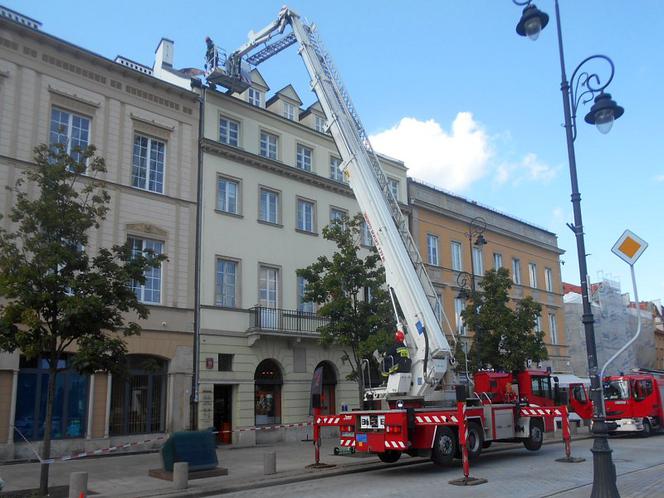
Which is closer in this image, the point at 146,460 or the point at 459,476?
the point at 459,476

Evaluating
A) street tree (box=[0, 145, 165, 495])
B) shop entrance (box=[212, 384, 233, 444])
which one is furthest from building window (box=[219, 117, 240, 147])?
street tree (box=[0, 145, 165, 495])

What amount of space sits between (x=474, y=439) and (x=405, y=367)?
2.64 meters

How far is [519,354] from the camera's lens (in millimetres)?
25953

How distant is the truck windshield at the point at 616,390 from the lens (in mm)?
25672

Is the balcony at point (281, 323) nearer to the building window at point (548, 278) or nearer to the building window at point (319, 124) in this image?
the building window at point (319, 124)

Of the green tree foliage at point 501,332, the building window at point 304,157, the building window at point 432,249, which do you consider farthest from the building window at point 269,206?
the building window at point 432,249

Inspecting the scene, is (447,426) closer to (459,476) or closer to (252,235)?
(459,476)

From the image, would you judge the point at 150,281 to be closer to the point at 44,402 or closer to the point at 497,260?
the point at 44,402

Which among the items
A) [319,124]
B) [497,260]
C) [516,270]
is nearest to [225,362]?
[319,124]

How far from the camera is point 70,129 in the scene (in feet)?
69.4

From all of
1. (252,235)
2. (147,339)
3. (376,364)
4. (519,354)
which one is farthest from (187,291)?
(519,354)

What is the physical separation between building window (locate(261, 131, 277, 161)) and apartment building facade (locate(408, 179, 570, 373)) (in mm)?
9128

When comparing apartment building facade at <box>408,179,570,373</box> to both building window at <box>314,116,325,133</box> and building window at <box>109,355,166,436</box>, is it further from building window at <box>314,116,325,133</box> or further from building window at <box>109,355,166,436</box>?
building window at <box>109,355,166,436</box>

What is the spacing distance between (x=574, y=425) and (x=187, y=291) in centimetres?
1768
